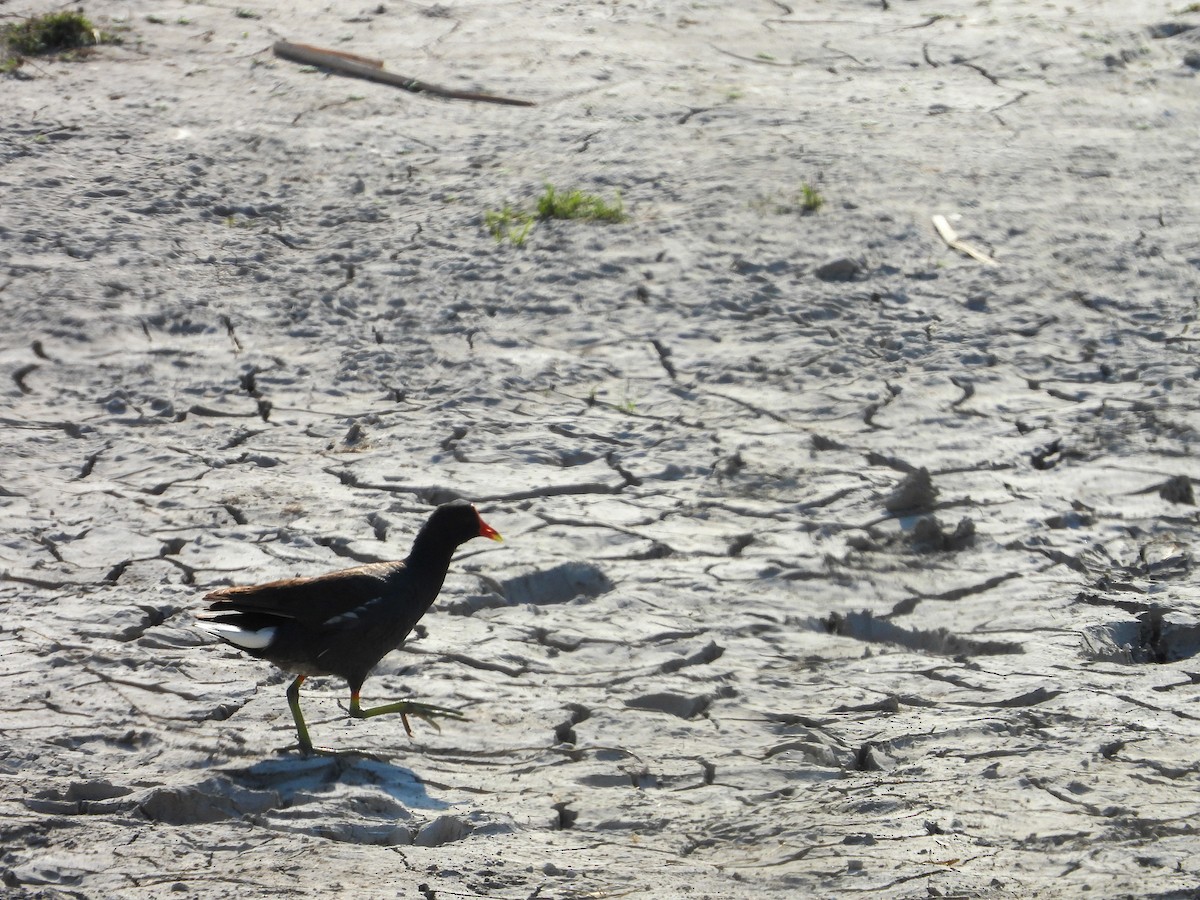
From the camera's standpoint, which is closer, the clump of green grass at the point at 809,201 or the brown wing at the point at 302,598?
the brown wing at the point at 302,598

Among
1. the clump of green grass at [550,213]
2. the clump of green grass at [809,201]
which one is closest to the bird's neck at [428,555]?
the clump of green grass at [550,213]

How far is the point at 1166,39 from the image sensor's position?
9.82 metres

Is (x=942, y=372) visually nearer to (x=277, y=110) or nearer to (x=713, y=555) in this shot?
(x=713, y=555)

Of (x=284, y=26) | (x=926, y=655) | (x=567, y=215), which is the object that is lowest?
(x=926, y=655)

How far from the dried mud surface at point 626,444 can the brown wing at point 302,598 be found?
386mm

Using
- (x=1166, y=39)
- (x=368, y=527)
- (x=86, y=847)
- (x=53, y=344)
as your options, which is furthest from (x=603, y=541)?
(x=1166, y=39)

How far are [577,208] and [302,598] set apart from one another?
4032mm

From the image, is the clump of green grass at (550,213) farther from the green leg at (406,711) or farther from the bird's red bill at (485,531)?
the green leg at (406,711)

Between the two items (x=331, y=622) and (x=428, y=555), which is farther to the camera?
(x=428, y=555)

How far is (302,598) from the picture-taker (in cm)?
427

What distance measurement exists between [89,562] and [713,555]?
7.42 feet

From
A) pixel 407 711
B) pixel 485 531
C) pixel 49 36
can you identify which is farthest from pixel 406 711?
pixel 49 36

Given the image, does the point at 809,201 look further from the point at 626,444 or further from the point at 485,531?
the point at 485,531

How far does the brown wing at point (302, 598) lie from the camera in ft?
13.9
